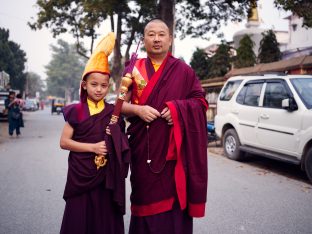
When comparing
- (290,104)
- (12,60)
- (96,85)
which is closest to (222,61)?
(290,104)

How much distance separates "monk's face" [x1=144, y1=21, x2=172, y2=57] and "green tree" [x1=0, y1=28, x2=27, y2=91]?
45695 millimetres

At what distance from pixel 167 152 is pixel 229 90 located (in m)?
6.30

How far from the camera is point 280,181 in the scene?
6156 mm

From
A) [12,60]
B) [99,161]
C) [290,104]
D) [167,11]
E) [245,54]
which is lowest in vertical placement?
[99,161]

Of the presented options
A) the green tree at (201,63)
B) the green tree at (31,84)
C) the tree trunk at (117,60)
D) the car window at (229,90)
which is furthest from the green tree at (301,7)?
the green tree at (31,84)

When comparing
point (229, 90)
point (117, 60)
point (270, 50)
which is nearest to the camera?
point (229, 90)

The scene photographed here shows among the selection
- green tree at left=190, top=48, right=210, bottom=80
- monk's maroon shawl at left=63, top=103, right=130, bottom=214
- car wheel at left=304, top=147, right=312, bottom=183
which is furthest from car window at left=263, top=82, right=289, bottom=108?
green tree at left=190, top=48, right=210, bottom=80

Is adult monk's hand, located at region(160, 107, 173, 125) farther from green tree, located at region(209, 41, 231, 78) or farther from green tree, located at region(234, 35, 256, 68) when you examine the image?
green tree, located at region(209, 41, 231, 78)

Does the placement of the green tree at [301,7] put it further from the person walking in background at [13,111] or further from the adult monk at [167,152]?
the person walking in background at [13,111]

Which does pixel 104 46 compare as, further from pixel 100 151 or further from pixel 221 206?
pixel 221 206

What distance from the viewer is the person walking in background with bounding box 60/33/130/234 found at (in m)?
2.47

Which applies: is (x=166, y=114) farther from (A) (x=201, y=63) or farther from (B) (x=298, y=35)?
(B) (x=298, y=35)

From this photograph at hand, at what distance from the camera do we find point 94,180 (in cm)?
249

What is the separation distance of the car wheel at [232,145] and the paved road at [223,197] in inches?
8.4
